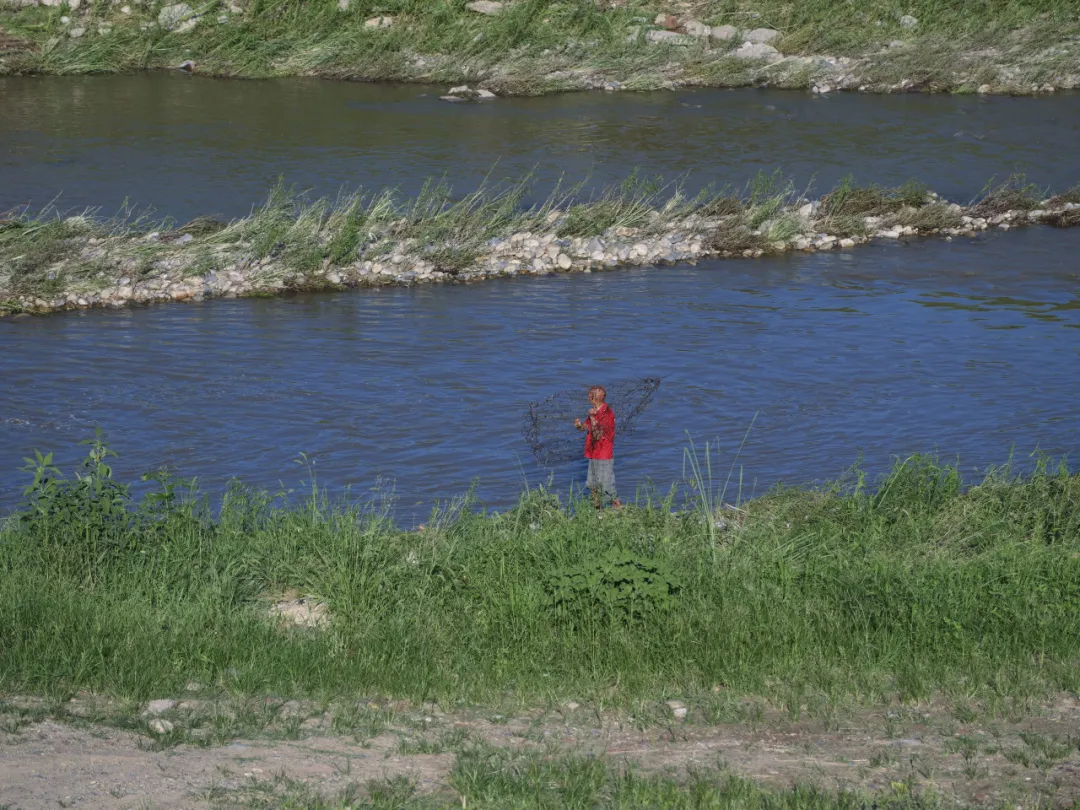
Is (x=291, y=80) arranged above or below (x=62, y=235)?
above

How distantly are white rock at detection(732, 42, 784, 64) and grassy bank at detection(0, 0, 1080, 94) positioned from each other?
0.10m

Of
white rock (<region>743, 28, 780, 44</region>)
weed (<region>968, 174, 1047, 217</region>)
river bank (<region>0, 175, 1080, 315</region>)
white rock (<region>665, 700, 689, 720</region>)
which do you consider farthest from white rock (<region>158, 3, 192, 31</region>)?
white rock (<region>665, 700, 689, 720</region>)

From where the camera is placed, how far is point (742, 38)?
37.4m

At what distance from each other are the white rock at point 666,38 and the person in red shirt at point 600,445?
90.8 feet

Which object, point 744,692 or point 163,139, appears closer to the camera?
point 744,692

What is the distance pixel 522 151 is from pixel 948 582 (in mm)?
20877

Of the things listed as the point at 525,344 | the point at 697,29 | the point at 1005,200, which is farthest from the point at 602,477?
the point at 697,29

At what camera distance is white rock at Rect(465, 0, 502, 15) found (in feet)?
124

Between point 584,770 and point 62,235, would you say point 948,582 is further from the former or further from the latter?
point 62,235

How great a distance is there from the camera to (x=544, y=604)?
7945mm

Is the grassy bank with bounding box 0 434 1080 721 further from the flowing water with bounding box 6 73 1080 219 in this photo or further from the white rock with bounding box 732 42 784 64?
the white rock with bounding box 732 42 784 64

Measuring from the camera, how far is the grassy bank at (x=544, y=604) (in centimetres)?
709

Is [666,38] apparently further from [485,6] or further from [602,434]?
[602,434]

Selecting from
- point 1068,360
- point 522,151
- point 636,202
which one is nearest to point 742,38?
point 522,151
